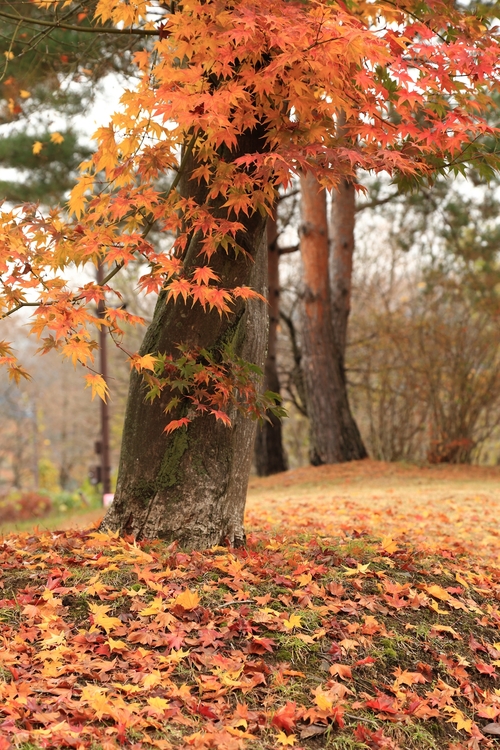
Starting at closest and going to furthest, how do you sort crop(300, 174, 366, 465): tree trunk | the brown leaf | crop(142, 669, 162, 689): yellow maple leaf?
the brown leaf
crop(142, 669, 162, 689): yellow maple leaf
crop(300, 174, 366, 465): tree trunk

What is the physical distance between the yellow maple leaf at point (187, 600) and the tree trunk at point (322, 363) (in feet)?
27.0

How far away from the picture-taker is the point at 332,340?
11.6m

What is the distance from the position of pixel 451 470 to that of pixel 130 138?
894 centimetres

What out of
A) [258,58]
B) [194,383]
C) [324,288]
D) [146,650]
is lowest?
[146,650]

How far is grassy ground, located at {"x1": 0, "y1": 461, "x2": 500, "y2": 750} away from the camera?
262cm

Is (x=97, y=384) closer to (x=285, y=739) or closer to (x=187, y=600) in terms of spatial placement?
(x=187, y=600)

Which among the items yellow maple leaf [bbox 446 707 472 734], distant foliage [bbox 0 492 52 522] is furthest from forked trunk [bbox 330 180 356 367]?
yellow maple leaf [bbox 446 707 472 734]

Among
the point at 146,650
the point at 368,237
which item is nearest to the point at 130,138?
the point at 146,650

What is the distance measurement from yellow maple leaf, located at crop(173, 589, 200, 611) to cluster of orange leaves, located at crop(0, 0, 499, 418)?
42.6 inches

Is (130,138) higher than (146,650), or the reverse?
(130,138)

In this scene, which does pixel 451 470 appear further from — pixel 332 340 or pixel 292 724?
pixel 292 724

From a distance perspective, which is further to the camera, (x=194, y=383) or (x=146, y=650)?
(x=194, y=383)

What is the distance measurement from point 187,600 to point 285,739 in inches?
36.2

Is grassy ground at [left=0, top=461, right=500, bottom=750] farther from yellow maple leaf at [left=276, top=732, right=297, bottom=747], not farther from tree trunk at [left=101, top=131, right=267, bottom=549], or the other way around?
tree trunk at [left=101, top=131, right=267, bottom=549]
